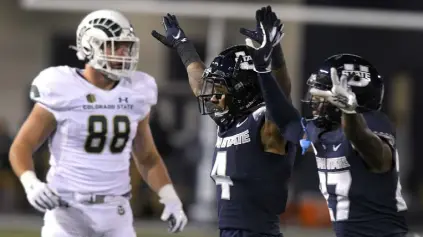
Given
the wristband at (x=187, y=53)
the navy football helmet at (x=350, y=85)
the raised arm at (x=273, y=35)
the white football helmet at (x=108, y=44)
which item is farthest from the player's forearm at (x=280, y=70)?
the white football helmet at (x=108, y=44)

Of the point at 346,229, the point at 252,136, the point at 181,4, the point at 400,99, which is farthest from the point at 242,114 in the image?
the point at 400,99

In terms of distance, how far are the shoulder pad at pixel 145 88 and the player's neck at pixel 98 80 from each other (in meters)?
0.12

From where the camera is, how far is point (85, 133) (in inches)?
205

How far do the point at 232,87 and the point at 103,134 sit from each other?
2.64 ft

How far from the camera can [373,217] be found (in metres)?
4.53

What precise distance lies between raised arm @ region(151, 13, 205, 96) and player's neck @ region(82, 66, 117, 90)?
0.32m

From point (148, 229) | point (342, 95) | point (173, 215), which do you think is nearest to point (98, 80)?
point (173, 215)

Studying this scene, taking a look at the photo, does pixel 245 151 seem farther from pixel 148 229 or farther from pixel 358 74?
pixel 148 229

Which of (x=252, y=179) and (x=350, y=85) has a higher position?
(x=350, y=85)

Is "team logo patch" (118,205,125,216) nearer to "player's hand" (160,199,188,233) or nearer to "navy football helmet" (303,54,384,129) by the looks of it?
"player's hand" (160,199,188,233)

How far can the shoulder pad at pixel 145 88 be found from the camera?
542cm

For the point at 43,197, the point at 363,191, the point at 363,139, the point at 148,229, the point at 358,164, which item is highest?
the point at 363,139

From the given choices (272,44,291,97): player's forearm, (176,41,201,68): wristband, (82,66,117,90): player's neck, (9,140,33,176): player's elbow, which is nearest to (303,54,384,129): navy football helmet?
(272,44,291,97): player's forearm

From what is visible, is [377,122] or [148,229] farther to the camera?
[148,229]
